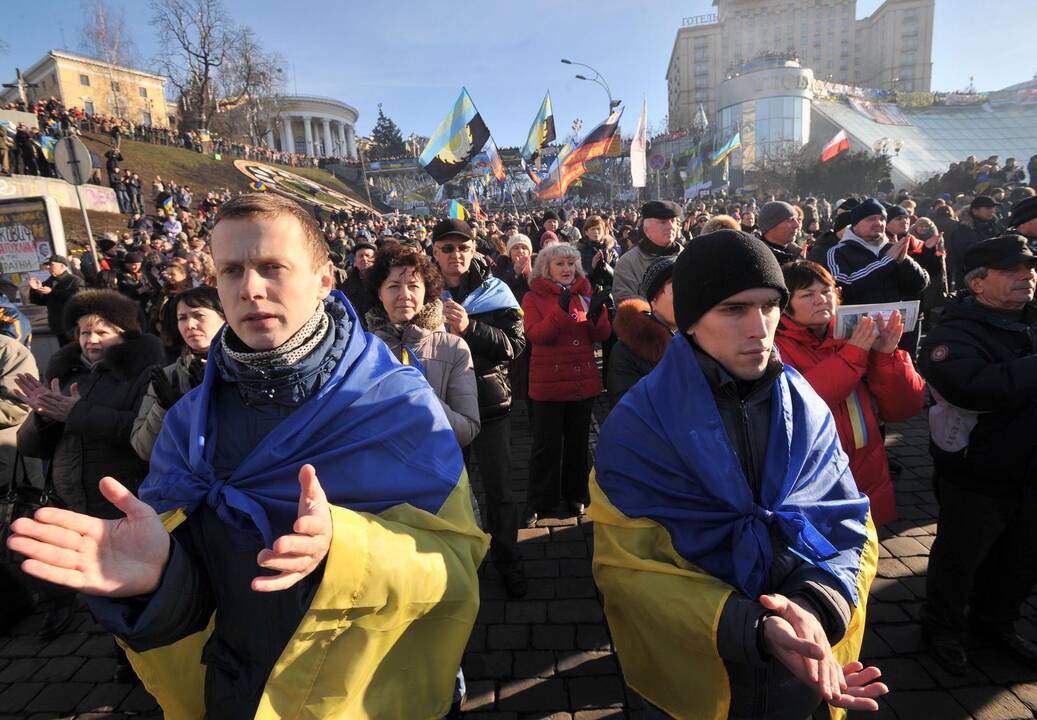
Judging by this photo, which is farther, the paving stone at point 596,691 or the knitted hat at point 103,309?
the knitted hat at point 103,309

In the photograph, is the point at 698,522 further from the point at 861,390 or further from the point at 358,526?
the point at 861,390

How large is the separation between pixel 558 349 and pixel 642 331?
1.11 meters

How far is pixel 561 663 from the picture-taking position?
10.1ft

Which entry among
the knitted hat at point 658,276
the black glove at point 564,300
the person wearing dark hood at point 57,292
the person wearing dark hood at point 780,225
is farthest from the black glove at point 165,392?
the person wearing dark hood at point 57,292

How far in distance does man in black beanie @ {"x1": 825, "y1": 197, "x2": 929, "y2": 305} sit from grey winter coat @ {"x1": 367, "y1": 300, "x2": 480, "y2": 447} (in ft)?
11.7

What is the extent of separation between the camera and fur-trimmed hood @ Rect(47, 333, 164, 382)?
3.31m

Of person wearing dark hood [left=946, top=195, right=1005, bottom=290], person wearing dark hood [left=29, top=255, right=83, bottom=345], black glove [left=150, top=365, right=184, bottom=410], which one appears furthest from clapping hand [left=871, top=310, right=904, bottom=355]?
person wearing dark hood [left=29, top=255, right=83, bottom=345]

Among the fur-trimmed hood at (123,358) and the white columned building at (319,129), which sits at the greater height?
the white columned building at (319,129)

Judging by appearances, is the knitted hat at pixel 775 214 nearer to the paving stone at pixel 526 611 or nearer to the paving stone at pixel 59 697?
the paving stone at pixel 526 611

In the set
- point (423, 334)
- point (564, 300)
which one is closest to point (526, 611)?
point (423, 334)

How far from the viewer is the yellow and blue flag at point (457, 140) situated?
1229 centimetres

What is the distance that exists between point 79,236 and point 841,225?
76.9ft

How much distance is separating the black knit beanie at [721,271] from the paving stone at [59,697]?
12.6 feet

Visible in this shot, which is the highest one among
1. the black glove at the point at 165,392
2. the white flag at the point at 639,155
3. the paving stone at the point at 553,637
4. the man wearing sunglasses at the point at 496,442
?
the white flag at the point at 639,155
